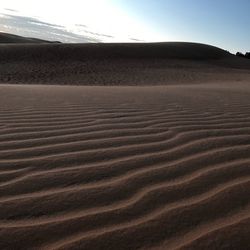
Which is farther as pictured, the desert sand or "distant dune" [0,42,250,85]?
"distant dune" [0,42,250,85]

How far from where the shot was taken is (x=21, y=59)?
877 inches

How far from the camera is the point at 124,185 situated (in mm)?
2730

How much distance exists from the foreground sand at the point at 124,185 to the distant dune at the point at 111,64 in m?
13.0

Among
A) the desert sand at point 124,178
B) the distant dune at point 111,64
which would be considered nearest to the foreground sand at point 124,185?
the desert sand at point 124,178

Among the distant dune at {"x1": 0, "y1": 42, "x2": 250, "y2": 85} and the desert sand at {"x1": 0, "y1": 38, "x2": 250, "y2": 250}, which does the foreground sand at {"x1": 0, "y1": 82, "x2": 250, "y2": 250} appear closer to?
the desert sand at {"x1": 0, "y1": 38, "x2": 250, "y2": 250}

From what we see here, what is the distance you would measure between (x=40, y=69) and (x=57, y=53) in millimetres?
4518

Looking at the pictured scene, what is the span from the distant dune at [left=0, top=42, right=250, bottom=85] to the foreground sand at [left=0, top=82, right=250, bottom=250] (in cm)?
1300

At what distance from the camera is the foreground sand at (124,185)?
2.15 metres

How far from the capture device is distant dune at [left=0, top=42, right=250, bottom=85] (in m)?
18.4

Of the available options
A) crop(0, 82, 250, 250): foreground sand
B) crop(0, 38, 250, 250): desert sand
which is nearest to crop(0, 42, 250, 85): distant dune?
crop(0, 38, 250, 250): desert sand

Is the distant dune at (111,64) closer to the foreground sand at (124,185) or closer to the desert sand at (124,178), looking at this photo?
the desert sand at (124,178)

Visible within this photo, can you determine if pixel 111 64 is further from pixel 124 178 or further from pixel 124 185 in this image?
pixel 124 185

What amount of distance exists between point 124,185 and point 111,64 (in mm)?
20470

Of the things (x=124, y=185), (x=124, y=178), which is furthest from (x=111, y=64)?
(x=124, y=185)
